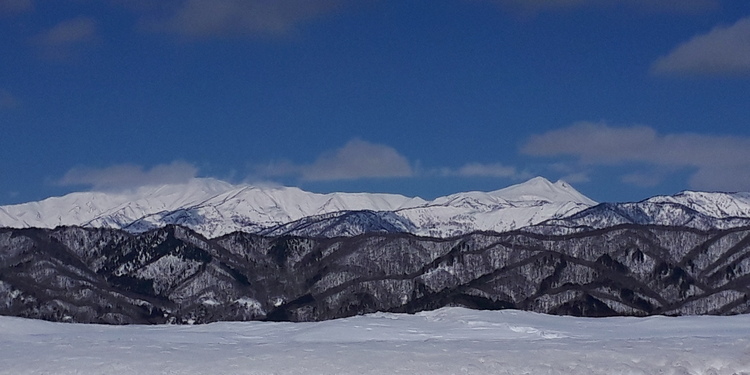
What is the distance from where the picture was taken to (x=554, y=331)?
41188mm

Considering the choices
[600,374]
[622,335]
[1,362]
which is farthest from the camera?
[622,335]

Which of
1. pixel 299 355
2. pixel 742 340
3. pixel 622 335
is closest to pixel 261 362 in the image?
pixel 299 355

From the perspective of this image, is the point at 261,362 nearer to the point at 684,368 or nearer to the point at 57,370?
the point at 57,370

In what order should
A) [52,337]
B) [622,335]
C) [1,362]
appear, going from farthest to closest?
[622,335] < [52,337] < [1,362]

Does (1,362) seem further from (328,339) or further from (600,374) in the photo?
→ (600,374)

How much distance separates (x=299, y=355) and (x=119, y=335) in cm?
1114

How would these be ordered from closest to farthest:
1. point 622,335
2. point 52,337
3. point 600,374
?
point 600,374
point 52,337
point 622,335

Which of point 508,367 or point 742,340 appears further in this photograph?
point 742,340

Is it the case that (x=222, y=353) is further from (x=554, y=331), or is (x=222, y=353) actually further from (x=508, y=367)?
(x=554, y=331)

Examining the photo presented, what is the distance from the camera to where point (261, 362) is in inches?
1141

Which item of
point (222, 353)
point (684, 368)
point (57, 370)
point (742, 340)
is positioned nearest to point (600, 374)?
point (684, 368)

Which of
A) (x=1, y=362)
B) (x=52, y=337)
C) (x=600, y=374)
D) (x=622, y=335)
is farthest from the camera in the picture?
(x=622, y=335)

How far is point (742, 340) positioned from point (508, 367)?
303 inches

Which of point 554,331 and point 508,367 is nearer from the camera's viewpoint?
point 508,367
